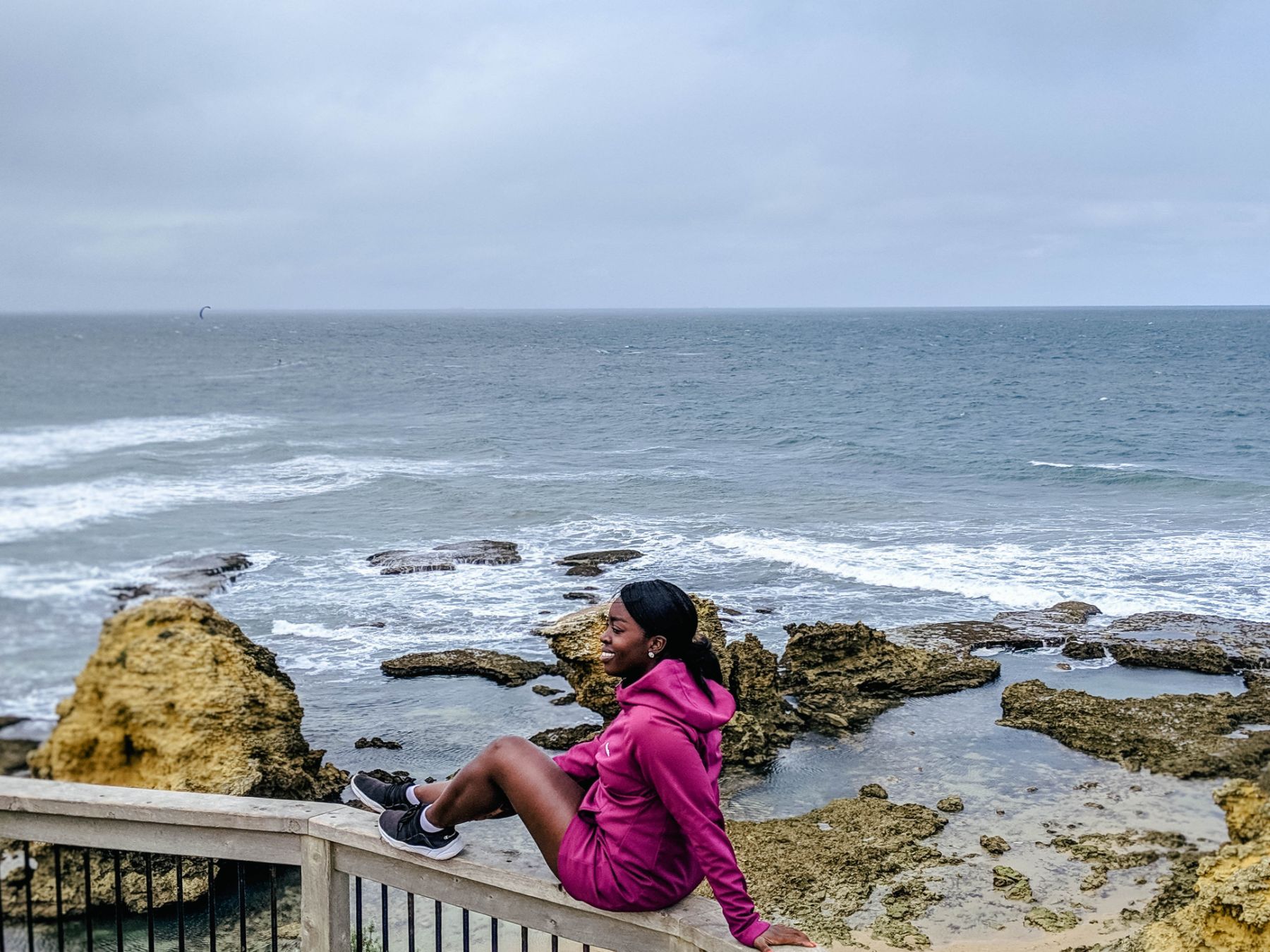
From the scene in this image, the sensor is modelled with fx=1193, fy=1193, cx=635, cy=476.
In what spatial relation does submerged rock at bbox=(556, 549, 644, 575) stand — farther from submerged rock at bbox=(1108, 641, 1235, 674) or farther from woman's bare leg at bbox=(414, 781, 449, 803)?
woman's bare leg at bbox=(414, 781, 449, 803)

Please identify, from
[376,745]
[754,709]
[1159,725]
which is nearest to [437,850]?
[754,709]

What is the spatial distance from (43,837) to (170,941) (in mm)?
7686

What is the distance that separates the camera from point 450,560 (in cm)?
2645

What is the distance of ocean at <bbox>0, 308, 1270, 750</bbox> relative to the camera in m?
21.8

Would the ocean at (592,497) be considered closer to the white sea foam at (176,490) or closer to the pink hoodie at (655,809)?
the white sea foam at (176,490)

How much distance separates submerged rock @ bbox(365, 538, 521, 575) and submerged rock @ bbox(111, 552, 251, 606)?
9.65 ft

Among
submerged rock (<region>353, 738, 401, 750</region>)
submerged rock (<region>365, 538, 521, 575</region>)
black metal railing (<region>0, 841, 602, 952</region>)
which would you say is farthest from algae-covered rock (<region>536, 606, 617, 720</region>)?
submerged rock (<region>365, 538, 521, 575</region>)

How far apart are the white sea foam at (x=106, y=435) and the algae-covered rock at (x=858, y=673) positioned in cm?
2427

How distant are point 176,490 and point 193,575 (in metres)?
9.57

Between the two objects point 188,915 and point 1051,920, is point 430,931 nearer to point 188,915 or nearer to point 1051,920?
point 188,915

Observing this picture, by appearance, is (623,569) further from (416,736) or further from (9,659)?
(9,659)

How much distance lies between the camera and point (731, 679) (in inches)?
583

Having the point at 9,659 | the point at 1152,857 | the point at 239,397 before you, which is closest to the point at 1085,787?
the point at 1152,857

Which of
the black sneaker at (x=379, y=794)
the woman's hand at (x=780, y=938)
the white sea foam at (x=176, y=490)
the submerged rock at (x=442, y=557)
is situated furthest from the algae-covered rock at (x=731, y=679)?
the white sea foam at (x=176, y=490)
